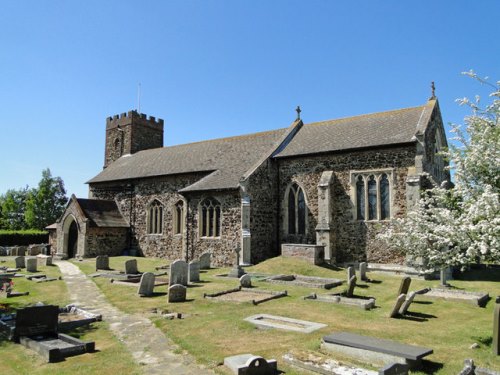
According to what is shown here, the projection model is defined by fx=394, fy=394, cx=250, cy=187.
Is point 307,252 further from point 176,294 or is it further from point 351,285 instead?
point 176,294

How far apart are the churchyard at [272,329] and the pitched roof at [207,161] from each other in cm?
917

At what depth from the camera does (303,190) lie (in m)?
23.8

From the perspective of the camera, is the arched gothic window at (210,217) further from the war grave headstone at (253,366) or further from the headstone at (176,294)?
the war grave headstone at (253,366)

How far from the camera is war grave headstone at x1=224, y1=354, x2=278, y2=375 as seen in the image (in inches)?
254

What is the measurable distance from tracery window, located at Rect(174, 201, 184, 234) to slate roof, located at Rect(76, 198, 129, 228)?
5.33 metres

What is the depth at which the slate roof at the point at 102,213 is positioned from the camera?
97.3 ft

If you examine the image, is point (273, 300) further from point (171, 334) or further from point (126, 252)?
point (126, 252)

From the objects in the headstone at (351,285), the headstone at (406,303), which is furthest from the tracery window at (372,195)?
the headstone at (406,303)

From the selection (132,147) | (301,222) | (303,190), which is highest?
(132,147)

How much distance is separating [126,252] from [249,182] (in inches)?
514

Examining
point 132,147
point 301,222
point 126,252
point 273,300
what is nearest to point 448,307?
point 273,300

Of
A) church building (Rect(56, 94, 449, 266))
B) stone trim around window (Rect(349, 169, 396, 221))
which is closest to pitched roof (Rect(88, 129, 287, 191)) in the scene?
church building (Rect(56, 94, 449, 266))

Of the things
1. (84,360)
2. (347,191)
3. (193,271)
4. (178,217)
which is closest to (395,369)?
(84,360)

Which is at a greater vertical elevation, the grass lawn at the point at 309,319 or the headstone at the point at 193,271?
the headstone at the point at 193,271
